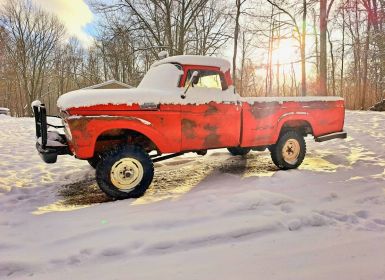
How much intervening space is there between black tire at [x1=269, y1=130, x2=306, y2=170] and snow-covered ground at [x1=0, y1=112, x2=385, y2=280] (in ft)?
0.82

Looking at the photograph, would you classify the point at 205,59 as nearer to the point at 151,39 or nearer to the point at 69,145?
the point at 69,145

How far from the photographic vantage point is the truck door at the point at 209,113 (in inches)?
219

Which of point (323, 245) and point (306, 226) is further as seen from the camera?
point (306, 226)

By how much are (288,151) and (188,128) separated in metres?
2.22

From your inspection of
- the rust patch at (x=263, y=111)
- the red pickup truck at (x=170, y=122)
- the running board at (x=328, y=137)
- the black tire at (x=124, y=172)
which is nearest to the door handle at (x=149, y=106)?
the red pickup truck at (x=170, y=122)

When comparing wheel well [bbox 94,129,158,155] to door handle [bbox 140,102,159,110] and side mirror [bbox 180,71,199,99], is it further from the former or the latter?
side mirror [bbox 180,71,199,99]

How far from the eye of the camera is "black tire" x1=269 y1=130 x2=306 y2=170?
21.3ft

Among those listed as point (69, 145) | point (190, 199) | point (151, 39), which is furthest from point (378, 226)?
point (151, 39)

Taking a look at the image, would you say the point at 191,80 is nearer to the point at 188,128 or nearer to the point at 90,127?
the point at 188,128

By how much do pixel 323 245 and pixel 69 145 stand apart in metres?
3.64

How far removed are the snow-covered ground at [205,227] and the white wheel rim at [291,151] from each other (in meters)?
0.35

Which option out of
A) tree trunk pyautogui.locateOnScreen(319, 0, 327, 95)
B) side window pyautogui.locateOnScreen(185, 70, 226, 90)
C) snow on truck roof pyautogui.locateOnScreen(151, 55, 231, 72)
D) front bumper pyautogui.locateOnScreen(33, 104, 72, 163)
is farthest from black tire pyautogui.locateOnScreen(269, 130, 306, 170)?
tree trunk pyautogui.locateOnScreen(319, 0, 327, 95)

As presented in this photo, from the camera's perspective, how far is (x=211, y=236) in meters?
3.51

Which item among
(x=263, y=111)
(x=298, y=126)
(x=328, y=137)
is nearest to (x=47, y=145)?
(x=263, y=111)
